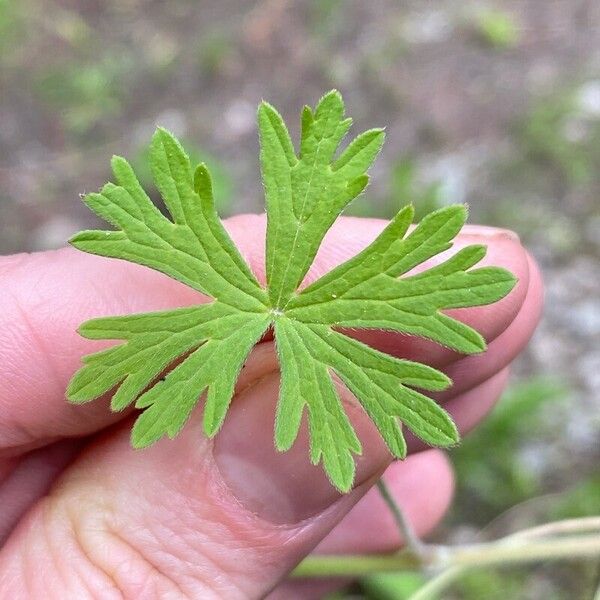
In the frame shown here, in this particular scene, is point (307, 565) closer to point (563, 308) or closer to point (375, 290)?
point (375, 290)

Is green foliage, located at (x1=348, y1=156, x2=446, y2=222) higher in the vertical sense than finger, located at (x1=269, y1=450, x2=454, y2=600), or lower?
higher

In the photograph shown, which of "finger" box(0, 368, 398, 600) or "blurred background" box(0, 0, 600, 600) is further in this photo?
"blurred background" box(0, 0, 600, 600)

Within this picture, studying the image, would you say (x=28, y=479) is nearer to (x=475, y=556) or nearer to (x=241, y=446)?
(x=241, y=446)

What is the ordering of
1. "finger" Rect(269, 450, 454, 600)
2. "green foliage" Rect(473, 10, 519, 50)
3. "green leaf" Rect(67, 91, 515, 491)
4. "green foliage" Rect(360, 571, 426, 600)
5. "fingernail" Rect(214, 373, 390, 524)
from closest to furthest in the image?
1. "green leaf" Rect(67, 91, 515, 491)
2. "fingernail" Rect(214, 373, 390, 524)
3. "finger" Rect(269, 450, 454, 600)
4. "green foliage" Rect(360, 571, 426, 600)
5. "green foliage" Rect(473, 10, 519, 50)

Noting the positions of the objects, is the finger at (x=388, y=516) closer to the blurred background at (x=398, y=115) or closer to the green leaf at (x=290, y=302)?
the blurred background at (x=398, y=115)

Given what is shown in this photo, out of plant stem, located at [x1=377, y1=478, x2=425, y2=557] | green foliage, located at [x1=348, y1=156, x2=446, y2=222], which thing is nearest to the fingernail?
plant stem, located at [x1=377, y1=478, x2=425, y2=557]

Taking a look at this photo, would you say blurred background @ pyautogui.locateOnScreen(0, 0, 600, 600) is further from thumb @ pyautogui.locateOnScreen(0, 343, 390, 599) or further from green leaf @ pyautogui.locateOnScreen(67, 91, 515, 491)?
green leaf @ pyautogui.locateOnScreen(67, 91, 515, 491)

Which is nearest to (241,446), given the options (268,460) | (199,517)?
(268,460)
